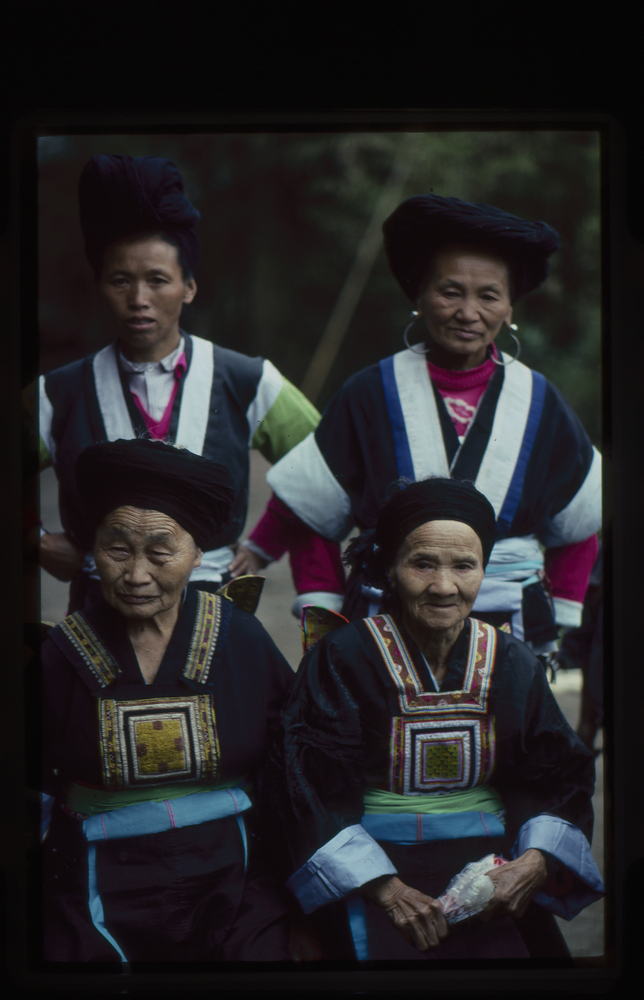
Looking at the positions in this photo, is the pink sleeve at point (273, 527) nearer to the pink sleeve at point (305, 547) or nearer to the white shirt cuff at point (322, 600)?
the pink sleeve at point (305, 547)

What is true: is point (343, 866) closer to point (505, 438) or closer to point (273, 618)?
point (273, 618)

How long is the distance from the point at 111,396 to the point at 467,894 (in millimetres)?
1453

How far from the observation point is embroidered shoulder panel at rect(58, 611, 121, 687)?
2.08 meters

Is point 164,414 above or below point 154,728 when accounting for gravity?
above

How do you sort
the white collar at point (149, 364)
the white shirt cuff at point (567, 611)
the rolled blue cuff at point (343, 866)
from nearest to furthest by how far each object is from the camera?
the rolled blue cuff at point (343, 866)
the white collar at point (149, 364)
the white shirt cuff at point (567, 611)

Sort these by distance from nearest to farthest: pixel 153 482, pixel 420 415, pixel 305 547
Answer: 1. pixel 153 482
2. pixel 420 415
3. pixel 305 547

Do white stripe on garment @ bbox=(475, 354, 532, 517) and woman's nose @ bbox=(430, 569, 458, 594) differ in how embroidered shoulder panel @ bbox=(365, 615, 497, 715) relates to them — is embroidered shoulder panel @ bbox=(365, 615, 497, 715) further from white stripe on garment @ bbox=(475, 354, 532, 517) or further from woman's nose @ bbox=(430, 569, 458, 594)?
white stripe on garment @ bbox=(475, 354, 532, 517)

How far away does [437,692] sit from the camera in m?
2.09

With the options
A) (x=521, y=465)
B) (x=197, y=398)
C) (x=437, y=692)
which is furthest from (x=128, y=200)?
(x=437, y=692)

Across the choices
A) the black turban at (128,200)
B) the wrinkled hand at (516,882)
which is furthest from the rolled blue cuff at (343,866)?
the black turban at (128,200)

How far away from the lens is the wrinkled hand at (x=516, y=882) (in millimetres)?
2088

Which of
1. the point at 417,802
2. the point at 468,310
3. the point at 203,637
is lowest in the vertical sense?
the point at 417,802

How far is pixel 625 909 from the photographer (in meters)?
2.26

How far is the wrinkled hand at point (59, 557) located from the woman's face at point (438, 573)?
0.81 meters
